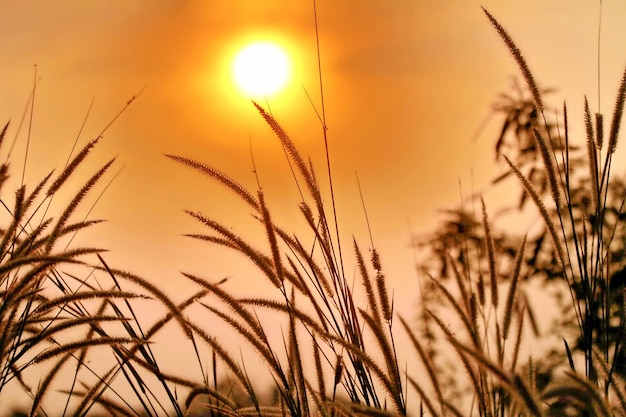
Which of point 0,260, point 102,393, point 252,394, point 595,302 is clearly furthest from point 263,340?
point 595,302

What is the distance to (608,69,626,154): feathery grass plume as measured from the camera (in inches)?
50.3

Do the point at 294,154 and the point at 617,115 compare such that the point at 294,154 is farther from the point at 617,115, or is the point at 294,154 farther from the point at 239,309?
the point at 617,115

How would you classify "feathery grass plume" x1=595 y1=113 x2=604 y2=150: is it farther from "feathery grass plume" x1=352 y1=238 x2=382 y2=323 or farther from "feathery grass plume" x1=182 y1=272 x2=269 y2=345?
"feathery grass plume" x1=182 y1=272 x2=269 y2=345

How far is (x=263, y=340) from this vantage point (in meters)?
1.27

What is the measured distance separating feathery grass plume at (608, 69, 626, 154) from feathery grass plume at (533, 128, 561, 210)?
4.5 inches

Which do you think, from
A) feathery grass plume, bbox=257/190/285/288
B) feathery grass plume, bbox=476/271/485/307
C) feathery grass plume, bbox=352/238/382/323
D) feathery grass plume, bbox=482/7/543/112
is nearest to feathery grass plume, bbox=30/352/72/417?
feathery grass plume, bbox=257/190/285/288

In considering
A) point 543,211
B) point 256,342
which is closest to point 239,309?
point 256,342

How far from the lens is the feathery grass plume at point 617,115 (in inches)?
50.3

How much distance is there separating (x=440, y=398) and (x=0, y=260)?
80 cm

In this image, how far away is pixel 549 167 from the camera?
1.28 m

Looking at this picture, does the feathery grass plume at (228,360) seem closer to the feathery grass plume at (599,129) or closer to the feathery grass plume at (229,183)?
the feathery grass plume at (229,183)

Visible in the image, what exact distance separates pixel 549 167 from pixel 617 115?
0.50ft

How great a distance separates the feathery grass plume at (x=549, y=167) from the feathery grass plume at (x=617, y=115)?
11 centimetres

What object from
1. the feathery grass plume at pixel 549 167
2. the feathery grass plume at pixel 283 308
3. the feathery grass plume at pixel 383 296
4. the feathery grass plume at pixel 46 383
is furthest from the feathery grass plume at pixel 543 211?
the feathery grass plume at pixel 46 383
